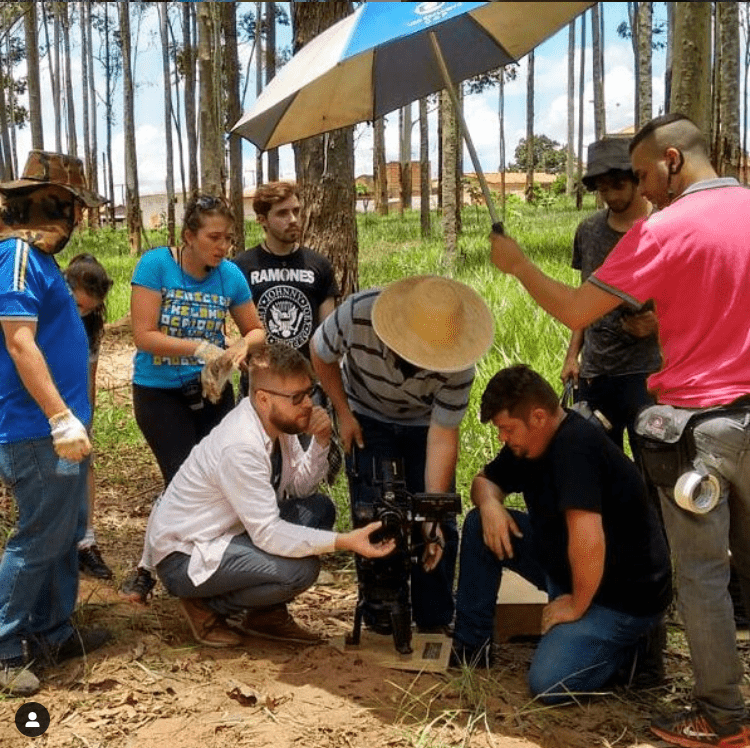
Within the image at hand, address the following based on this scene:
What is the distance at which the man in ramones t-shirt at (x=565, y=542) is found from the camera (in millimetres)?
3381

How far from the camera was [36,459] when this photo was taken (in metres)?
3.42

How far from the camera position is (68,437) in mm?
3248

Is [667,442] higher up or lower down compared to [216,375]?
lower down

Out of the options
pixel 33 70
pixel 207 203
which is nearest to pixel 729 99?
pixel 207 203

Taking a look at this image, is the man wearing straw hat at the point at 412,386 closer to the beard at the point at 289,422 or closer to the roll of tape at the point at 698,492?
the beard at the point at 289,422

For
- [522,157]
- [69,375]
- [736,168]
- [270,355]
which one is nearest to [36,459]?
[69,375]

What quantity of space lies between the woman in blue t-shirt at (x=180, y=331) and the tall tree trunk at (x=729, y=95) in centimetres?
350

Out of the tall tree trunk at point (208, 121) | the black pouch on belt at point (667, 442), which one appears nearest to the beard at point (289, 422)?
the black pouch on belt at point (667, 442)

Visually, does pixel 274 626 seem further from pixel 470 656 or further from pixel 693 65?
pixel 693 65

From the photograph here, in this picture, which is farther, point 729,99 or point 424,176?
point 424,176

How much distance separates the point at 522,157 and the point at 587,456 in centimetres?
6834

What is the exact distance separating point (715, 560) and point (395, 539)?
105cm

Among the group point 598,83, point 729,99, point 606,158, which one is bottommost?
point 606,158

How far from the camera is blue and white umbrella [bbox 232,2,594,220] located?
3486mm
